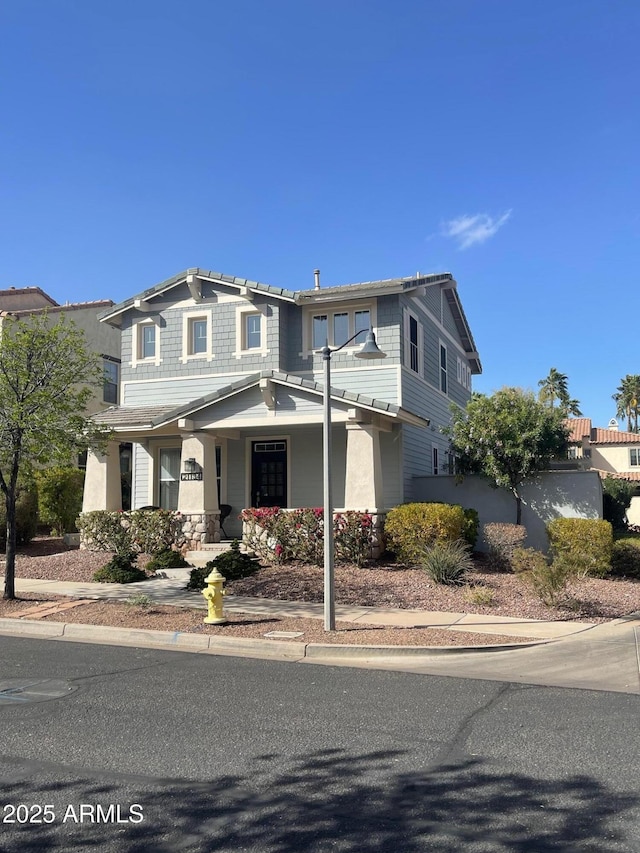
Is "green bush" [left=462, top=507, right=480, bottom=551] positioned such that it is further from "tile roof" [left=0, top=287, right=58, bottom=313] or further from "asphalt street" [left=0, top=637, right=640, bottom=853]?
"tile roof" [left=0, top=287, right=58, bottom=313]

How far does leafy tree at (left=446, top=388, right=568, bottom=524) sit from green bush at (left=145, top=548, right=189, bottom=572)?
7153 mm

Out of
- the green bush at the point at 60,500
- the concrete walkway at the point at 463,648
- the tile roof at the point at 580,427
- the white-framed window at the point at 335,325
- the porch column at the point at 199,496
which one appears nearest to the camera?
the concrete walkway at the point at 463,648

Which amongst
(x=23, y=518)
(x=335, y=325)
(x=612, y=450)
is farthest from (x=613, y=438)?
(x=23, y=518)

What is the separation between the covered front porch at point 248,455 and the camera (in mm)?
15602

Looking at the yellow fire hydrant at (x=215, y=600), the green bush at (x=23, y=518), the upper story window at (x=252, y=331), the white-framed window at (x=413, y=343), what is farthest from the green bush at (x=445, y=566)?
the green bush at (x=23, y=518)

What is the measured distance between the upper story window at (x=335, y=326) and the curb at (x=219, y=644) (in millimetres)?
10583

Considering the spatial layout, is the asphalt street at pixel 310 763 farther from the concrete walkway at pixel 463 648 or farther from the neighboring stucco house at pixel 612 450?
the neighboring stucco house at pixel 612 450

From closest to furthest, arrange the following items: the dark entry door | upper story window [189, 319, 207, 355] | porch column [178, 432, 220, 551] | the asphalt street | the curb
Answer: the asphalt street < the curb < porch column [178, 432, 220, 551] < the dark entry door < upper story window [189, 319, 207, 355]

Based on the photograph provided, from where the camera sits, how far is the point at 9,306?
31266 millimetres

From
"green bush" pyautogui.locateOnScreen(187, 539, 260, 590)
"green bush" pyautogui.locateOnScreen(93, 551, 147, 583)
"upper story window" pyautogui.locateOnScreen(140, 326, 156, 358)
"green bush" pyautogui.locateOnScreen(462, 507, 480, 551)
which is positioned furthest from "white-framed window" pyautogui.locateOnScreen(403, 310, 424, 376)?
"green bush" pyautogui.locateOnScreen(93, 551, 147, 583)

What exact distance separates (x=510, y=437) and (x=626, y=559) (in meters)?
3.62

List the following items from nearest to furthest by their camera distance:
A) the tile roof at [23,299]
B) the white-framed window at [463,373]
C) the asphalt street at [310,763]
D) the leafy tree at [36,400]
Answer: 1. the asphalt street at [310,763]
2. the leafy tree at [36,400]
3. the white-framed window at [463,373]
4. the tile roof at [23,299]

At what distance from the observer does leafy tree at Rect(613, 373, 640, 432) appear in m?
74.5

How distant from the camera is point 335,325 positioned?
18.7 meters
